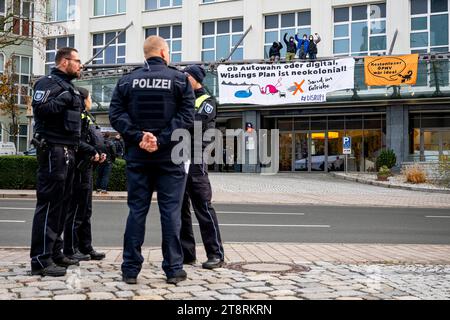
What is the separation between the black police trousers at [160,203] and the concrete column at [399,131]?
27584mm

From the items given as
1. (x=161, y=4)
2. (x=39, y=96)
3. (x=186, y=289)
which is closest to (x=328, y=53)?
(x=161, y=4)

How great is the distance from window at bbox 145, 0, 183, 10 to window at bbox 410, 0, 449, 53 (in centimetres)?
1542

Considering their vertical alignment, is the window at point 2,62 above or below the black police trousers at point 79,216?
above

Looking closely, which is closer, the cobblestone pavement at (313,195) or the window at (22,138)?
the cobblestone pavement at (313,195)

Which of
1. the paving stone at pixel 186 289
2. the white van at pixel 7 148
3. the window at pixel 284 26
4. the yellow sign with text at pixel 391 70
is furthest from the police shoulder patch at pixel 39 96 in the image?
the white van at pixel 7 148

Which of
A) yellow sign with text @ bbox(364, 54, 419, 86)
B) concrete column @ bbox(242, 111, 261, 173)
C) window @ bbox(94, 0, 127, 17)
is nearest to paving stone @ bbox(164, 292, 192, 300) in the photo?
yellow sign with text @ bbox(364, 54, 419, 86)

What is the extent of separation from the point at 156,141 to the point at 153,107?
324 mm

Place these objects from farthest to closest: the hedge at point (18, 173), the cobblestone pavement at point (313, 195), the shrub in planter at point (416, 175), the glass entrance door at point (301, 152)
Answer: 1. the glass entrance door at point (301, 152)
2. the shrub in planter at point (416, 175)
3. the hedge at point (18, 173)
4. the cobblestone pavement at point (313, 195)

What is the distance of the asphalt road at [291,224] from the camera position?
8.98m

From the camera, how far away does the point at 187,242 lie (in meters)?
6.12

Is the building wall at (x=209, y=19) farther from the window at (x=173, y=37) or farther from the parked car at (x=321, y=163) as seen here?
the parked car at (x=321, y=163)

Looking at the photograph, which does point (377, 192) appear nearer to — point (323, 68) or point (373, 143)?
point (323, 68)

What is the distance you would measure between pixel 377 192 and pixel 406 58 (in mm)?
9139

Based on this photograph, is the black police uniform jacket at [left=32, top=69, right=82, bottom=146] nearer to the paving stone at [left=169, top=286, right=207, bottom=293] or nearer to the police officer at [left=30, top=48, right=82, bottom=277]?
the police officer at [left=30, top=48, right=82, bottom=277]
